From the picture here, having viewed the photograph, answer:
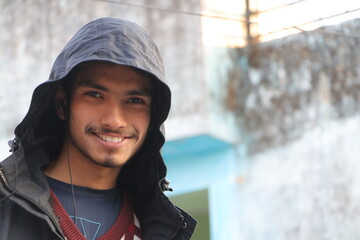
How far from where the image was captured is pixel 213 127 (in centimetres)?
882

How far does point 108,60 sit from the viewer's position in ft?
9.77

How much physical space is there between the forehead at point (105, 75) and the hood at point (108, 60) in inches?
2.9

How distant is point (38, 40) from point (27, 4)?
1.30 ft

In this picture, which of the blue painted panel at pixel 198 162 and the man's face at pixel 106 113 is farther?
the blue painted panel at pixel 198 162

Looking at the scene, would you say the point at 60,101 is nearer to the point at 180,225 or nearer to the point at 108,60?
the point at 108,60

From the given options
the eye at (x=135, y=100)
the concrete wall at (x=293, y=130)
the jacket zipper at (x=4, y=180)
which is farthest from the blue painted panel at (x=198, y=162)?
the jacket zipper at (x=4, y=180)

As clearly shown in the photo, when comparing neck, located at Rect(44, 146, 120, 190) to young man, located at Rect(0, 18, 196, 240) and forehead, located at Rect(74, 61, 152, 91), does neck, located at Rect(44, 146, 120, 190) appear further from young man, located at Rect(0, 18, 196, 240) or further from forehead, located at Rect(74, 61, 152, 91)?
forehead, located at Rect(74, 61, 152, 91)

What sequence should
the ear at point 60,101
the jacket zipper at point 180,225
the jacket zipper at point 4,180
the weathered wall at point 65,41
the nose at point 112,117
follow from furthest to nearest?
1. the weathered wall at point 65,41
2. the jacket zipper at point 180,225
3. the ear at point 60,101
4. the nose at point 112,117
5. the jacket zipper at point 4,180

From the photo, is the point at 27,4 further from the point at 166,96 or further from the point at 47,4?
the point at 166,96

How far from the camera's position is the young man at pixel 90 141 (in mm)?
2984

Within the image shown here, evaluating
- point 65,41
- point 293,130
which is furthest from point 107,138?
point 65,41

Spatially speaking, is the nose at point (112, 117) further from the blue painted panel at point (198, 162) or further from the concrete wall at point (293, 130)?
the blue painted panel at point (198, 162)

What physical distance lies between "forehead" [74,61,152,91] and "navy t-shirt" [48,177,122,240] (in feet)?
1.23

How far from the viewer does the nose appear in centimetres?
305
